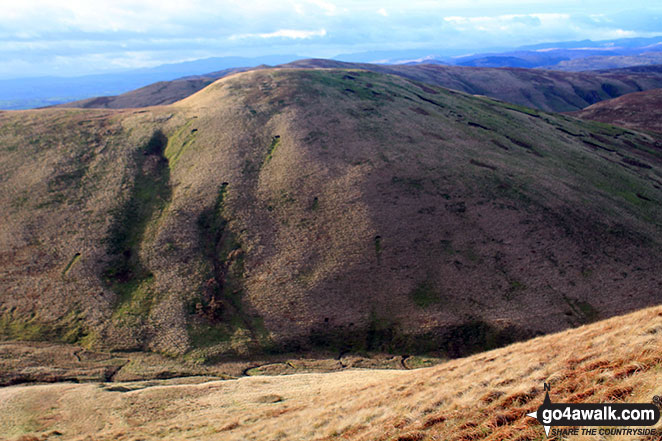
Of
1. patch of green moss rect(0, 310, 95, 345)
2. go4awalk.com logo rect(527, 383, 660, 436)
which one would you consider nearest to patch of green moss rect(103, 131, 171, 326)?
patch of green moss rect(0, 310, 95, 345)

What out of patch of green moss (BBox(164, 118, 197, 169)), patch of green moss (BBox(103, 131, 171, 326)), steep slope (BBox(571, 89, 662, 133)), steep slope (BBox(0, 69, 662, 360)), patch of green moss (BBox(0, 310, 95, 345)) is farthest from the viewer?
steep slope (BBox(571, 89, 662, 133))

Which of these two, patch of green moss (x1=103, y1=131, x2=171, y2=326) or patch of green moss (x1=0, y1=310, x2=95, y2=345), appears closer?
patch of green moss (x1=0, y1=310, x2=95, y2=345)

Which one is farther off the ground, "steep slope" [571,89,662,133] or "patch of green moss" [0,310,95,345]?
"steep slope" [571,89,662,133]

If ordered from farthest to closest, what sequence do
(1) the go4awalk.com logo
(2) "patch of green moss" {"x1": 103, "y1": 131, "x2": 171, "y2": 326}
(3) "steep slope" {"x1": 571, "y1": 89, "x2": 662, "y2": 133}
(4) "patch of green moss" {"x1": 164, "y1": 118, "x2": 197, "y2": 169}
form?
(3) "steep slope" {"x1": 571, "y1": 89, "x2": 662, "y2": 133} < (4) "patch of green moss" {"x1": 164, "y1": 118, "x2": 197, "y2": 169} < (2) "patch of green moss" {"x1": 103, "y1": 131, "x2": 171, "y2": 326} < (1) the go4awalk.com logo

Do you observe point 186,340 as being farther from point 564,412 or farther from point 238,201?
point 564,412

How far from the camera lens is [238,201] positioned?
60.8 m

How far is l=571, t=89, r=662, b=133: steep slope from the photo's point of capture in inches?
5413

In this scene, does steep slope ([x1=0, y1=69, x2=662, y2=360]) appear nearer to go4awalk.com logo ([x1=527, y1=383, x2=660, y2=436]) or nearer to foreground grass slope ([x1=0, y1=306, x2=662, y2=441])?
foreground grass slope ([x1=0, y1=306, x2=662, y2=441])

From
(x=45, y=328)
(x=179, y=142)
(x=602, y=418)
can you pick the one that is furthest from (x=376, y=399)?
(x=179, y=142)

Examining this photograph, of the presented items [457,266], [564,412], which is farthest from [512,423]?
[457,266]

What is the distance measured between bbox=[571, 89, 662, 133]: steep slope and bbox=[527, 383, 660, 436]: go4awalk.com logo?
153369 mm

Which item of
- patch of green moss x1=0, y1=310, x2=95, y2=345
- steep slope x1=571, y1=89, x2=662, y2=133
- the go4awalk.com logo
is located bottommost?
patch of green moss x1=0, y1=310, x2=95, y2=345

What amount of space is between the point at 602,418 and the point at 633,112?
582 ft

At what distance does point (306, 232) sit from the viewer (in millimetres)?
54812
